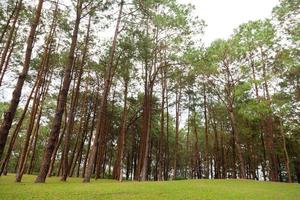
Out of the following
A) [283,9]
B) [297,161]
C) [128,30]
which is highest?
[128,30]

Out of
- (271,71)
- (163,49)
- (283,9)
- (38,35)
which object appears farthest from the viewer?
(163,49)

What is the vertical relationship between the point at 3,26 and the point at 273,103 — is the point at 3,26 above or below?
above

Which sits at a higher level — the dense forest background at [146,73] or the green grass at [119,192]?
the dense forest background at [146,73]

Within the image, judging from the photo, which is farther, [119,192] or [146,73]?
[146,73]

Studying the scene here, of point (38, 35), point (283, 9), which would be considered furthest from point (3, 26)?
point (283, 9)

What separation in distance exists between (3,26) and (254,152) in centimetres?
3664

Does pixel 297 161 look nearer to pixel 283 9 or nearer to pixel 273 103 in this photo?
pixel 273 103

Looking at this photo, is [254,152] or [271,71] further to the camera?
[254,152]

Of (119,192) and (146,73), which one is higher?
(146,73)

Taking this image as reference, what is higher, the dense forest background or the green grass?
the dense forest background

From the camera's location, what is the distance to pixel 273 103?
2356 cm

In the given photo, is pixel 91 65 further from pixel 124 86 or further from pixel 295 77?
pixel 295 77

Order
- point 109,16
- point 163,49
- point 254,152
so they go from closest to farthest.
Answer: point 109,16 → point 163,49 → point 254,152

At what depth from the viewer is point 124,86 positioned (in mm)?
31688
